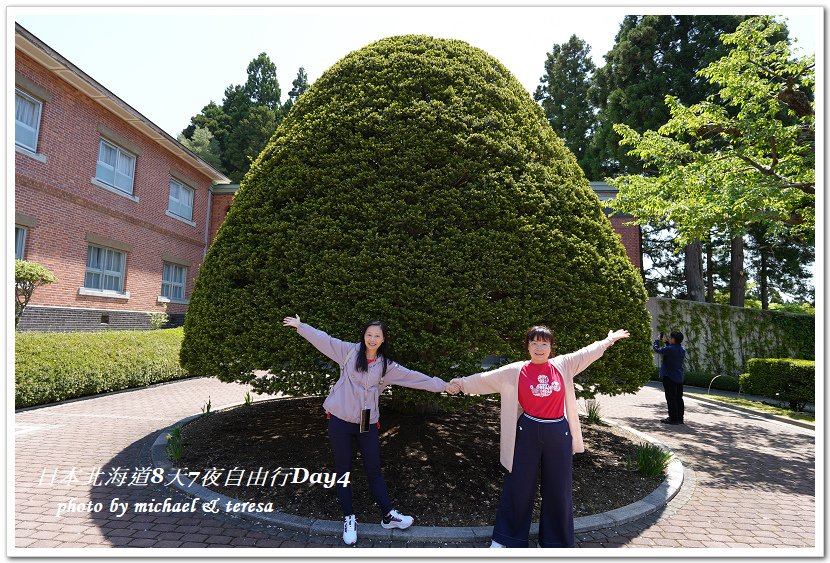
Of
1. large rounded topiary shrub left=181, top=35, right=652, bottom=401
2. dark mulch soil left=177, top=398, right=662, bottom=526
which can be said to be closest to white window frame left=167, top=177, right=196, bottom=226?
dark mulch soil left=177, top=398, right=662, bottom=526

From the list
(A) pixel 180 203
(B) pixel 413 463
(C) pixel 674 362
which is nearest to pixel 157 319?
(A) pixel 180 203

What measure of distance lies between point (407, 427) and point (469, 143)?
364cm

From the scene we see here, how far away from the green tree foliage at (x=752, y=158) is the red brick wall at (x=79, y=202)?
1535 centimetres

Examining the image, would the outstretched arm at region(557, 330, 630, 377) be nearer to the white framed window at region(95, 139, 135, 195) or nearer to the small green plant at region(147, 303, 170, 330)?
the white framed window at region(95, 139, 135, 195)

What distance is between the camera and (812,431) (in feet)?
28.3

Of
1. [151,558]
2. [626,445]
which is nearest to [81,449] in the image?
[151,558]

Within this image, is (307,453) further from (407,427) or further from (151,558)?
(151,558)

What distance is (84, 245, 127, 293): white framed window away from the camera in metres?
13.6

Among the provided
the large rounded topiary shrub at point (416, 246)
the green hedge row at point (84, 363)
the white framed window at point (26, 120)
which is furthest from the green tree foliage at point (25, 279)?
the large rounded topiary shrub at point (416, 246)

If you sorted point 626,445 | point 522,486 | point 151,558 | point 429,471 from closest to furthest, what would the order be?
point 151,558 → point 522,486 → point 429,471 → point 626,445

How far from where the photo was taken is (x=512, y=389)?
3.35 meters

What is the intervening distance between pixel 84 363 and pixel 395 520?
8.16 metres

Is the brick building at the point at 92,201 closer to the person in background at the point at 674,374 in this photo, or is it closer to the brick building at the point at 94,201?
the brick building at the point at 94,201

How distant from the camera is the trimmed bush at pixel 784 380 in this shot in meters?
10.5
